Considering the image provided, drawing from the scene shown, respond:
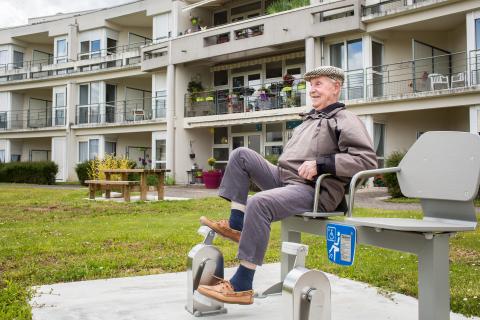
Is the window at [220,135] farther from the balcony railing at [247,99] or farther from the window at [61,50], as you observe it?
the window at [61,50]

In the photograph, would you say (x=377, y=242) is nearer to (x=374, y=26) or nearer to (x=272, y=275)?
(x=272, y=275)

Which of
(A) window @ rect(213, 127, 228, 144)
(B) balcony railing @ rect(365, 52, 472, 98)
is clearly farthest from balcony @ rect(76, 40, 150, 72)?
(B) balcony railing @ rect(365, 52, 472, 98)

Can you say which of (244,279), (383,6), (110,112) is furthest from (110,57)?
(244,279)

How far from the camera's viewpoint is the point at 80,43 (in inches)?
1297

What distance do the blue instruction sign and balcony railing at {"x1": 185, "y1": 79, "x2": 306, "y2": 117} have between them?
1880 cm

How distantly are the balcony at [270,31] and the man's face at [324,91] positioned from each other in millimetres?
16609

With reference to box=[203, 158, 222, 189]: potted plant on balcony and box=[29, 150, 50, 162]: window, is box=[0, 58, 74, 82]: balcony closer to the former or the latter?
box=[29, 150, 50, 162]: window

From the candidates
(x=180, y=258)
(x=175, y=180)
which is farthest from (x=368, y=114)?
(x=180, y=258)

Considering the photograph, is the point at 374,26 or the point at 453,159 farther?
the point at 374,26

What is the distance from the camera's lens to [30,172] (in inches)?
1085

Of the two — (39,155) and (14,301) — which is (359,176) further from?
(39,155)

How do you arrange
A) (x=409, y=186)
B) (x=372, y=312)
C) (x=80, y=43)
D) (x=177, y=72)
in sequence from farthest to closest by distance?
(x=80, y=43), (x=177, y=72), (x=372, y=312), (x=409, y=186)

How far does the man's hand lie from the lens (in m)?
2.98

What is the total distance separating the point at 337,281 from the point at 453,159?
75.2 inches
